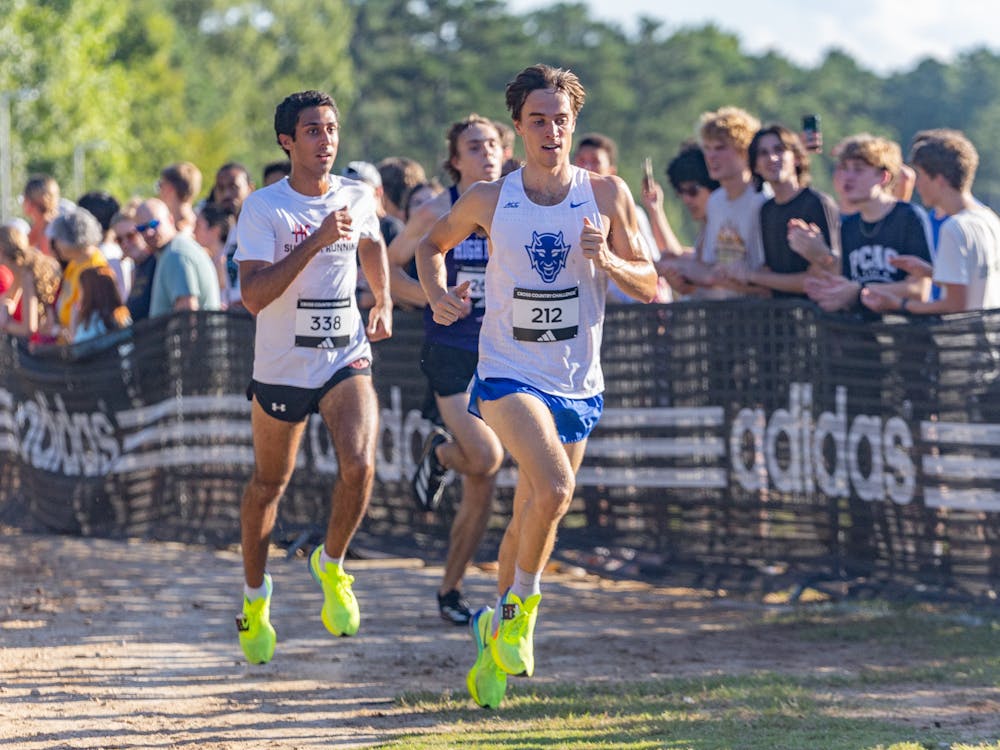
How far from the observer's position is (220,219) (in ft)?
38.9

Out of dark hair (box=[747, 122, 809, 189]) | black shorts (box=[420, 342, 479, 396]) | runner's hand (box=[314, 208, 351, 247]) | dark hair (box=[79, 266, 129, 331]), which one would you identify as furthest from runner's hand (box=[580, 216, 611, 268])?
dark hair (box=[79, 266, 129, 331])

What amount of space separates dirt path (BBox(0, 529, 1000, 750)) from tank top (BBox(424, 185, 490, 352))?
1.47m

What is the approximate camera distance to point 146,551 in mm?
11195

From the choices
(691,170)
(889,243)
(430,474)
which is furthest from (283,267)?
(691,170)

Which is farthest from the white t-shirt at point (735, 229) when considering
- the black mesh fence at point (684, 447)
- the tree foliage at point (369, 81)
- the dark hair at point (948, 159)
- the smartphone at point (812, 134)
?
the tree foliage at point (369, 81)

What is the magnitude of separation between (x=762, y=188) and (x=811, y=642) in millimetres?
3200

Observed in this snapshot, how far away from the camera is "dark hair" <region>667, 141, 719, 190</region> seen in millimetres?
10641

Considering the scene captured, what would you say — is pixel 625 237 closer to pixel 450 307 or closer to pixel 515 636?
pixel 450 307

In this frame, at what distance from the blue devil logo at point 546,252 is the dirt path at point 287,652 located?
71.7 inches

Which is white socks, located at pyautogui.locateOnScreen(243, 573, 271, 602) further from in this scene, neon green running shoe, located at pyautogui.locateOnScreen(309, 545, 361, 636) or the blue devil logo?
the blue devil logo

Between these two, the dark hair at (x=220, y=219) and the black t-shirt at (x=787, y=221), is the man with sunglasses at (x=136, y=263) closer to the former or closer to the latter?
the dark hair at (x=220, y=219)

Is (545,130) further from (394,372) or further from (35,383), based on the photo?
(35,383)

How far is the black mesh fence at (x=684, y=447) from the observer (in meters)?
8.48

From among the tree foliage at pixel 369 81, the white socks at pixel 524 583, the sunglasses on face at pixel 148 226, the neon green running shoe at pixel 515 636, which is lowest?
the neon green running shoe at pixel 515 636
